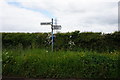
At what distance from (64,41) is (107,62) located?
4.34 meters

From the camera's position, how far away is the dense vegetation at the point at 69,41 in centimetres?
1192

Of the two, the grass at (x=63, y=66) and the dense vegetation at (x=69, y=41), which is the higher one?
the dense vegetation at (x=69, y=41)

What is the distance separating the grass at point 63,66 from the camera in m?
8.20

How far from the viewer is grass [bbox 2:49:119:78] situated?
8.20m

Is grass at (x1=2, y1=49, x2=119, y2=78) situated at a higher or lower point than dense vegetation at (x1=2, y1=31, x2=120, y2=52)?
lower

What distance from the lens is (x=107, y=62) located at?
8539 millimetres

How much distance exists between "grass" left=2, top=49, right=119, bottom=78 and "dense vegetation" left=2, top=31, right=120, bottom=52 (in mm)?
2905

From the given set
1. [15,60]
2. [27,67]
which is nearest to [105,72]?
[27,67]

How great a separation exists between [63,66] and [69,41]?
411 cm

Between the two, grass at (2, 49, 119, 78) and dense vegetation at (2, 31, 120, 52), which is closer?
grass at (2, 49, 119, 78)

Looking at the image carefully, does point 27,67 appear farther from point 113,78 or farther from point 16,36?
point 16,36

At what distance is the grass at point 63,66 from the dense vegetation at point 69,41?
2905mm

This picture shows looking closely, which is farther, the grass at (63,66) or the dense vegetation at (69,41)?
the dense vegetation at (69,41)

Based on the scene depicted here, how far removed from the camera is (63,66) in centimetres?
848
